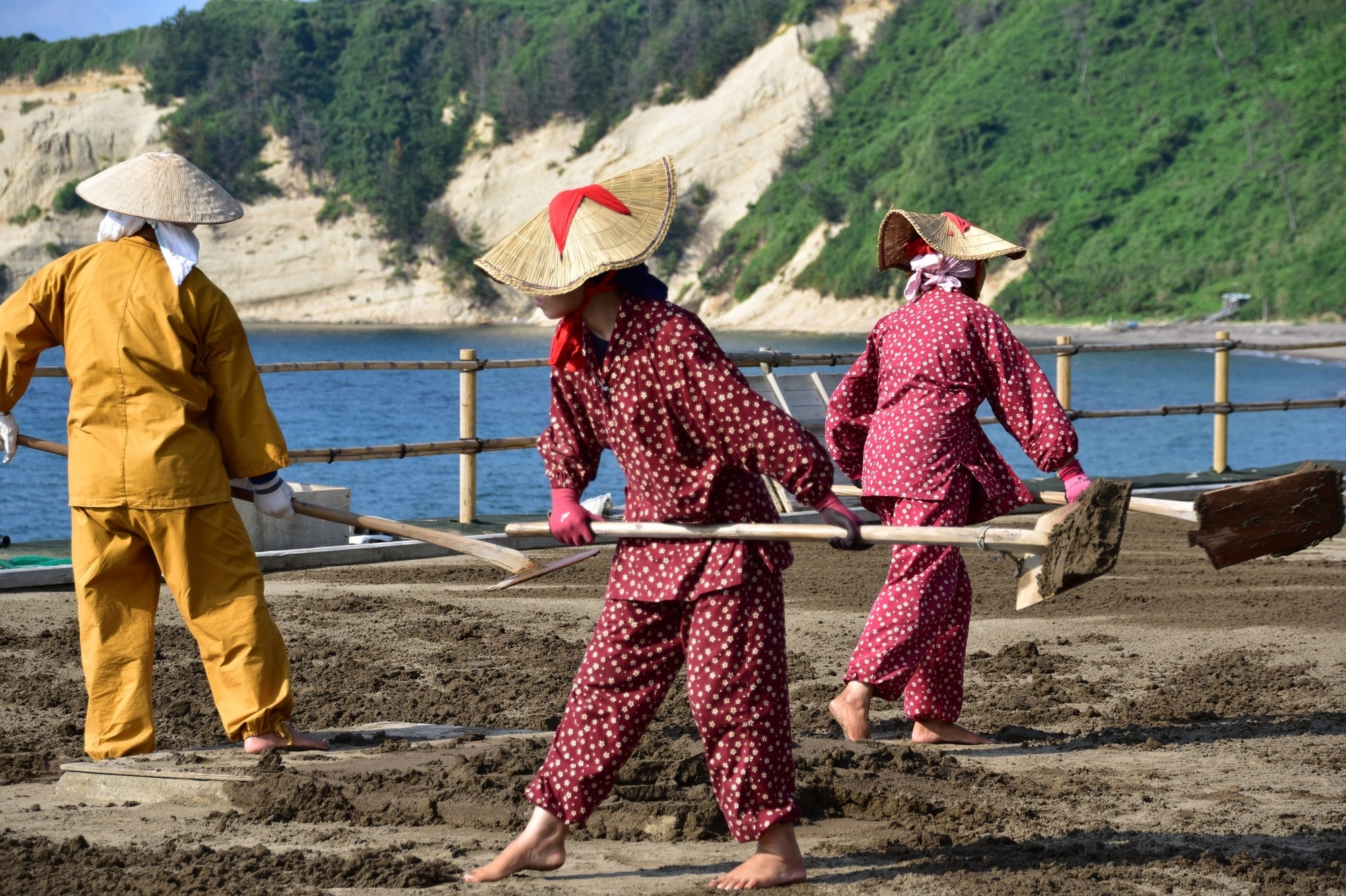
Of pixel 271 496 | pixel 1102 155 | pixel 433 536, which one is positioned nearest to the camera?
pixel 433 536

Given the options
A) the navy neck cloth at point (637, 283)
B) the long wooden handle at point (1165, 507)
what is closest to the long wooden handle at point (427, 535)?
the navy neck cloth at point (637, 283)

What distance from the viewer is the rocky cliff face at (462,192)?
216 feet

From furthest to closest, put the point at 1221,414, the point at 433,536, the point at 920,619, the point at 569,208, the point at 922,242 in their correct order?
the point at 1221,414 < the point at 922,242 < the point at 920,619 < the point at 433,536 < the point at 569,208

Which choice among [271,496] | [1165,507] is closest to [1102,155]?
[1165,507]

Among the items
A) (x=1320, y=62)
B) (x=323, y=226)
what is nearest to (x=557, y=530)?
(x=1320, y=62)

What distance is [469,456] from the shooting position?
29.3 ft

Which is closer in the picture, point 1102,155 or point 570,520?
point 570,520

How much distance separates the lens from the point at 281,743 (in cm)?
396

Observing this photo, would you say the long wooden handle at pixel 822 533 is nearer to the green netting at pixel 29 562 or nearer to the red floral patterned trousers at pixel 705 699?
the red floral patterned trousers at pixel 705 699

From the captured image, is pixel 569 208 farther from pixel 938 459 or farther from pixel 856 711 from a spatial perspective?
pixel 856 711

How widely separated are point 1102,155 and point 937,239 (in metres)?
54.6

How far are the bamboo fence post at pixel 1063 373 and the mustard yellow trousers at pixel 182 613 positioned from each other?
7879 millimetres

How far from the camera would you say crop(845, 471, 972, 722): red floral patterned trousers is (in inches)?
165

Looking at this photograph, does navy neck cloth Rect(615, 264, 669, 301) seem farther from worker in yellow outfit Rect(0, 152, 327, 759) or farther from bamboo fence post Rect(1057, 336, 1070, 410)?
bamboo fence post Rect(1057, 336, 1070, 410)
